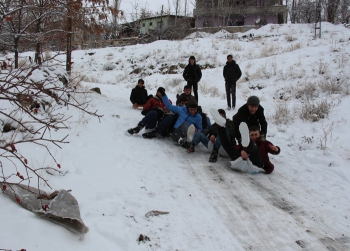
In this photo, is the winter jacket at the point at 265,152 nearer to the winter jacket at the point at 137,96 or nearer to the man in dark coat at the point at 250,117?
the man in dark coat at the point at 250,117

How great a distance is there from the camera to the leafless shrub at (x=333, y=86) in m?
9.02

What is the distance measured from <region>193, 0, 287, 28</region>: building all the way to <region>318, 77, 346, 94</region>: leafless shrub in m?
28.0

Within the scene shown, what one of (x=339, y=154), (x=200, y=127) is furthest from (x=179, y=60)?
(x=339, y=154)

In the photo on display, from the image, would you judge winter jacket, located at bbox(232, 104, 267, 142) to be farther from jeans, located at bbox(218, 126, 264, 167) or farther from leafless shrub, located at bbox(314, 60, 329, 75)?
leafless shrub, located at bbox(314, 60, 329, 75)

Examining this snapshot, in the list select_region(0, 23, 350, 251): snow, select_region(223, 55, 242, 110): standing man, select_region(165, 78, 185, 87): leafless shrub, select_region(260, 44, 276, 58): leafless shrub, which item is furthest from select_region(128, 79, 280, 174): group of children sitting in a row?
select_region(260, 44, 276, 58): leafless shrub

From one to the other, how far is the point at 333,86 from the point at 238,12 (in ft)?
103

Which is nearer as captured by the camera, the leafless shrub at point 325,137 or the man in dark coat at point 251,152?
the man in dark coat at point 251,152

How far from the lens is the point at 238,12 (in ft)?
123

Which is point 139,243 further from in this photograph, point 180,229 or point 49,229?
point 49,229

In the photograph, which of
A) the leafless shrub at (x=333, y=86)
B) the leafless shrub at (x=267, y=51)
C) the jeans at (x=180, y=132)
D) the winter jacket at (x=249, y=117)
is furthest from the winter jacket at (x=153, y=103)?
the leafless shrub at (x=267, y=51)

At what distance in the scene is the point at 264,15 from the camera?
37.4 metres

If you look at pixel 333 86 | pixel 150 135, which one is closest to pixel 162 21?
pixel 333 86

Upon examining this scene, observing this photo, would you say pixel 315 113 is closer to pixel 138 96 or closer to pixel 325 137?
pixel 325 137

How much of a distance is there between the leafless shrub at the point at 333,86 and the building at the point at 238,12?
1103 inches
